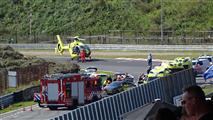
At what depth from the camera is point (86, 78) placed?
3703 cm

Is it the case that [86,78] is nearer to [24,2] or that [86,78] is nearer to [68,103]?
[68,103]

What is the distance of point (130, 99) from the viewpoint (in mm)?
23719

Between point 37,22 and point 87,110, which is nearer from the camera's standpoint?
point 87,110

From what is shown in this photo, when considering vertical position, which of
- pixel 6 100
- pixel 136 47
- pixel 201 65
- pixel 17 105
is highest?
pixel 136 47

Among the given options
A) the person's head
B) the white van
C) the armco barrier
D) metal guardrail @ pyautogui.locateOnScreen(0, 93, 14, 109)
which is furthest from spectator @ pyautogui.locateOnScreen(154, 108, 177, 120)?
the white van

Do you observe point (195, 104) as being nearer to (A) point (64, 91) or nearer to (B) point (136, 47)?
(A) point (64, 91)

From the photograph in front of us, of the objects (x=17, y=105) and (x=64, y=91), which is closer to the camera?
(x=64, y=91)

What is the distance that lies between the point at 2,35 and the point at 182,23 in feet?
95.6

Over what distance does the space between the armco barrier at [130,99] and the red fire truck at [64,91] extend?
7887mm

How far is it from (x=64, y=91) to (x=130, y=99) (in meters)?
12.6

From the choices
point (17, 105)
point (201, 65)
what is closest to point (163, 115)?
point (17, 105)

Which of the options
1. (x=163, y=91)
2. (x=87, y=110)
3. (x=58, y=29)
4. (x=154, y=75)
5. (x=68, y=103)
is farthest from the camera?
(x=58, y=29)

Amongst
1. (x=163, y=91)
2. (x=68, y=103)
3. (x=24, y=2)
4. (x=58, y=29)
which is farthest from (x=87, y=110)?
(x=24, y=2)

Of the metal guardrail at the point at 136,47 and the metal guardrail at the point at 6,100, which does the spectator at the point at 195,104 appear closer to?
the metal guardrail at the point at 6,100
